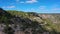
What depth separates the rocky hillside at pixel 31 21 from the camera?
5.39 meters

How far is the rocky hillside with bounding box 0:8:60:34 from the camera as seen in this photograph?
539 centimetres

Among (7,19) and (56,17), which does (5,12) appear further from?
(56,17)

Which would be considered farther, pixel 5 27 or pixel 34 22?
pixel 34 22

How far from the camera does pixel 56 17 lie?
5.72m

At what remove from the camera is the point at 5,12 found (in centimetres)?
566

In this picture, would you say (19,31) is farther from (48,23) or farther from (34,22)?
(48,23)

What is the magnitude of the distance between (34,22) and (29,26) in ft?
Answer: 1.03

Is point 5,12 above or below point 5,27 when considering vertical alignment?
above

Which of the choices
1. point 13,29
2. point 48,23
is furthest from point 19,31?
point 48,23

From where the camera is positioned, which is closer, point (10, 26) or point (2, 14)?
point (10, 26)

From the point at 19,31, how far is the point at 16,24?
0.90ft

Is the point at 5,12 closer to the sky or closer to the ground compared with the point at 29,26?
closer to the sky

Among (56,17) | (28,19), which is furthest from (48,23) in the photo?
(28,19)

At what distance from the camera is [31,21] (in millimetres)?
5719
